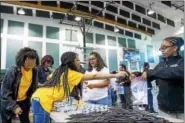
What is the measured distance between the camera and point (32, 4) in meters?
9.27

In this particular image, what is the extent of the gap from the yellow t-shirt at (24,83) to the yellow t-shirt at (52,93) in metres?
0.35

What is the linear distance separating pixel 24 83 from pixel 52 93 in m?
0.49

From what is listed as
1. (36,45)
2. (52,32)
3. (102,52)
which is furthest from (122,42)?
(36,45)

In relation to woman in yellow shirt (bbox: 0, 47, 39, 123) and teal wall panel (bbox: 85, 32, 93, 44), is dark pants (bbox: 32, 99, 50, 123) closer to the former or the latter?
woman in yellow shirt (bbox: 0, 47, 39, 123)

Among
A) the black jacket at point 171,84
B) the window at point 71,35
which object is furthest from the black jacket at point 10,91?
the window at point 71,35

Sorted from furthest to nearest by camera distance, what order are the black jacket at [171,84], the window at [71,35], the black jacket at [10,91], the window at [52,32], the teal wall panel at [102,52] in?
the teal wall panel at [102,52]
the window at [71,35]
the window at [52,32]
the black jacket at [10,91]
the black jacket at [171,84]

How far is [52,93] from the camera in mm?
1896

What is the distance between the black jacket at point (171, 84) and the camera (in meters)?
1.81

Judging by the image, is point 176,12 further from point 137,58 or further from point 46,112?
point 46,112

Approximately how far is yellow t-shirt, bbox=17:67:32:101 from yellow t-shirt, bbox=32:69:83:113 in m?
0.35

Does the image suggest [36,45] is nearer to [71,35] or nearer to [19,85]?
[71,35]

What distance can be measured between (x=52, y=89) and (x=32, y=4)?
318 inches

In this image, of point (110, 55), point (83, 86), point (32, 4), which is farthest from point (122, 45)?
point (83, 86)

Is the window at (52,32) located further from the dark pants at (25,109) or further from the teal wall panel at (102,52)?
the dark pants at (25,109)
